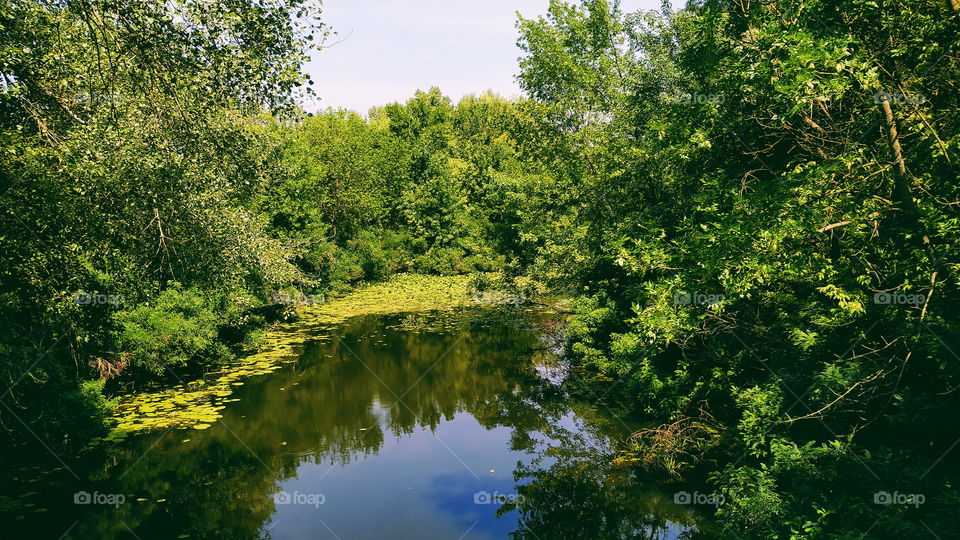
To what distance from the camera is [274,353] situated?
2228 cm

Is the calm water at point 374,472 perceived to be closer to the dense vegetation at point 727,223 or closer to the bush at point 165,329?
the dense vegetation at point 727,223

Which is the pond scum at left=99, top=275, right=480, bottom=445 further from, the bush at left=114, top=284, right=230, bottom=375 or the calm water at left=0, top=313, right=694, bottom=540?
the bush at left=114, top=284, right=230, bottom=375

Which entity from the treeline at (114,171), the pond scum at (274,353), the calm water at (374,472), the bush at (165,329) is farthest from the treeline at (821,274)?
the bush at (165,329)

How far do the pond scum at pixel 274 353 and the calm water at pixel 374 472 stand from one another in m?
0.71

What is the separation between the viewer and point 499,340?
25656mm

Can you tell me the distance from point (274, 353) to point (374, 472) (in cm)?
1086

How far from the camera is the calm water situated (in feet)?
35.2

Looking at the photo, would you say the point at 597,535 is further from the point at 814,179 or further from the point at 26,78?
the point at 26,78

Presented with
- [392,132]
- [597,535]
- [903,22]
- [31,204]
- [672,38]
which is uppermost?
[392,132]

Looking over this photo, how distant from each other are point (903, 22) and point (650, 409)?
32.5ft

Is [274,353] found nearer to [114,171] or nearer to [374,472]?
[374,472]

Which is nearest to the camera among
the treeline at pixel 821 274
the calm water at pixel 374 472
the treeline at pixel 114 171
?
the treeline at pixel 821 274

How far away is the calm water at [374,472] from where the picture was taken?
35.2ft

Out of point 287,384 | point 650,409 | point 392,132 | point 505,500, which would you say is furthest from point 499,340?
point 392,132
